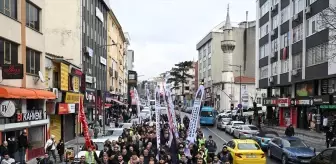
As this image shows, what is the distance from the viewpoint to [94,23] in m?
48.2

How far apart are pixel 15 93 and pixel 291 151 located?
13010 mm

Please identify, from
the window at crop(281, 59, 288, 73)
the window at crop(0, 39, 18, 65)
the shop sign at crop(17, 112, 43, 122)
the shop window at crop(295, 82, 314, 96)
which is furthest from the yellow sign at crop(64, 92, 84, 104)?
the window at crop(281, 59, 288, 73)

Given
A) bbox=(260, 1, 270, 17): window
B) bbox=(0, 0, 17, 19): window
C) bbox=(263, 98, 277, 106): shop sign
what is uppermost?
bbox=(260, 1, 270, 17): window

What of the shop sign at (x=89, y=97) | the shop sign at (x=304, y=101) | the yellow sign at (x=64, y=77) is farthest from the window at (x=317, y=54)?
the yellow sign at (x=64, y=77)

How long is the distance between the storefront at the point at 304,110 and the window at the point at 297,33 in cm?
634

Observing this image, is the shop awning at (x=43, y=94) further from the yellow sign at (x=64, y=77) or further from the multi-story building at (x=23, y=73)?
the yellow sign at (x=64, y=77)

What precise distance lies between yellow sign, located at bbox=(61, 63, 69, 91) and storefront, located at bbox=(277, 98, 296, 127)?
2756cm

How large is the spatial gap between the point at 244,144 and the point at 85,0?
92.1 feet

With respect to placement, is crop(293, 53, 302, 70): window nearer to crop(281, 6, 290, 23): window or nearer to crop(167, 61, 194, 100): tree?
crop(281, 6, 290, 23): window

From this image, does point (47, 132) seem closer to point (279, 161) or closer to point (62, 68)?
point (62, 68)

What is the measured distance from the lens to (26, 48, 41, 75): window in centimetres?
2347

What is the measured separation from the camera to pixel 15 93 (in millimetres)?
19438

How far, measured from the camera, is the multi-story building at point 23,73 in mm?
18906

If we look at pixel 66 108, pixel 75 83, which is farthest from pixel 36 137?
pixel 75 83
